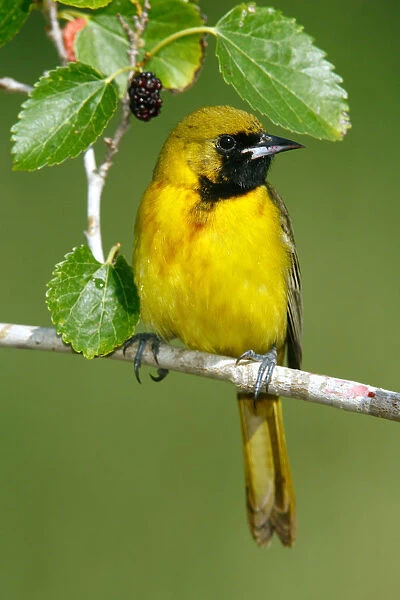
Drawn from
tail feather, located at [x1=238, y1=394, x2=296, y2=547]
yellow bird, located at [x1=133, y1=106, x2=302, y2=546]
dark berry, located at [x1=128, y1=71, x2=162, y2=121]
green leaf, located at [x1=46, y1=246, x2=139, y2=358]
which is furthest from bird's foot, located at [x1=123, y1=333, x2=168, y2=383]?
dark berry, located at [x1=128, y1=71, x2=162, y2=121]

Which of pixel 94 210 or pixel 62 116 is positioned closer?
pixel 62 116

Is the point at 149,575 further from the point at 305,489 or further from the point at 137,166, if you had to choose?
the point at 137,166

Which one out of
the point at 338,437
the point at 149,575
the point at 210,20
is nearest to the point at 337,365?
the point at 338,437

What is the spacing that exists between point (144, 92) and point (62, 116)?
0.29 meters

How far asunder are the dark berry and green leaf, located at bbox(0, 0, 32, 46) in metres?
0.39

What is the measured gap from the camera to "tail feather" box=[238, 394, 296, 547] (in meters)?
4.12

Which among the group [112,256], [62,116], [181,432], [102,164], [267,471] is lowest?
[181,432]

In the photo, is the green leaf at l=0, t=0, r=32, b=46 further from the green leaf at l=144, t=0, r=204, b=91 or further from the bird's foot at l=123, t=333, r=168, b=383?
the bird's foot at l=123, t=333, r=168, b=383

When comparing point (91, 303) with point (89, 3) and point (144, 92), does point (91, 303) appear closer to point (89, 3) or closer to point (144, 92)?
point (144, 92)

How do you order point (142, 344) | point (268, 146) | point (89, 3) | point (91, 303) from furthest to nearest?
point (142, 344) → point (268, 146) → point (91, 303) → point (89, 3)

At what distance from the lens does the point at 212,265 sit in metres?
3.40

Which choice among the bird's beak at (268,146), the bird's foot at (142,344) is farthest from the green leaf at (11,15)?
the bird's foot at (142,344)

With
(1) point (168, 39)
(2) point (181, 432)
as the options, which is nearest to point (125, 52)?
(1) point (168, 39)

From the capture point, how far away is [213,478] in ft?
18.4
